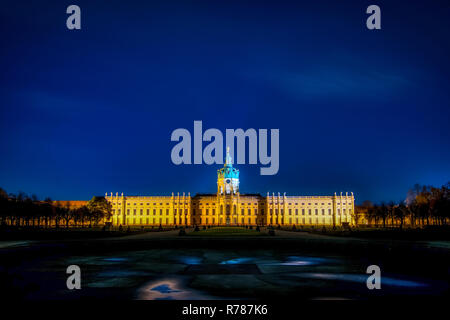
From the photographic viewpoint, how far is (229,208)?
390 ft

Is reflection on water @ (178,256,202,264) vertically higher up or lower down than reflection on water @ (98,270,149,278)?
lower down

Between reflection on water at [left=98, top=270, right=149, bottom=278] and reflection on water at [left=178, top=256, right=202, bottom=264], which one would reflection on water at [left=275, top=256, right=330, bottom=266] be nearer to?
reflection on water at [left=178, top=256, right=202, bottom=264]

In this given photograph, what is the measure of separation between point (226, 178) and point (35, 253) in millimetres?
103908

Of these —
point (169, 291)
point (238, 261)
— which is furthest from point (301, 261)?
point (169, 291)

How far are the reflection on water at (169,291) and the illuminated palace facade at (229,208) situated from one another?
352 ft

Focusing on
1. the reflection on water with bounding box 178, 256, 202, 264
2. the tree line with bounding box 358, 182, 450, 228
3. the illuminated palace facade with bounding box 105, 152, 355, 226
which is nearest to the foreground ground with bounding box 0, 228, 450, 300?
the reflection on water with bounding box 178, 256, 202, 264

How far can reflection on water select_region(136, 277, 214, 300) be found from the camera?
9.52 m

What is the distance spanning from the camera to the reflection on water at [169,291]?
952 centimetres

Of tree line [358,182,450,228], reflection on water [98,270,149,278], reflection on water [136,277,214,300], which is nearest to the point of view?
reflection on water [136,277,214,300]

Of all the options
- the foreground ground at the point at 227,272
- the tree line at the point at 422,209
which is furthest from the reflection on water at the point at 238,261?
the tree line at the point at 422,209

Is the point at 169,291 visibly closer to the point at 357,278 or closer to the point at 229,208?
the point at 357,278

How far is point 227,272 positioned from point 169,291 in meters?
3.46

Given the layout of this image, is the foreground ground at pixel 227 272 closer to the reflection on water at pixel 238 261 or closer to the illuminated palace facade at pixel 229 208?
the reflection on water at pixel 238 261

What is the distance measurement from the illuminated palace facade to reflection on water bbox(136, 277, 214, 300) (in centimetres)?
10717
